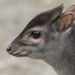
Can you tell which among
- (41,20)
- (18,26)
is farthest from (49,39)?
(18,26)

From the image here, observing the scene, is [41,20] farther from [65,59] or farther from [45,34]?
[65,59]

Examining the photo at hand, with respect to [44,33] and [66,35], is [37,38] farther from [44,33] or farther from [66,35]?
[66,35]

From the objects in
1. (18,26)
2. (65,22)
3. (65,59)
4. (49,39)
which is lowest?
(18,26)

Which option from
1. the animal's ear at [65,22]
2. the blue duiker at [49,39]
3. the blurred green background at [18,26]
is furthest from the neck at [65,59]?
the blurred green background at [18,26]

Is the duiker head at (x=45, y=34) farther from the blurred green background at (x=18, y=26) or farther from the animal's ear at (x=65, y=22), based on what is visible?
the blurred green background at (x=18, y=26)

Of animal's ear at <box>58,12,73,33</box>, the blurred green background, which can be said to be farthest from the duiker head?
the blurred green background

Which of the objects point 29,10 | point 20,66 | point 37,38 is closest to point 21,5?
point 29,10
